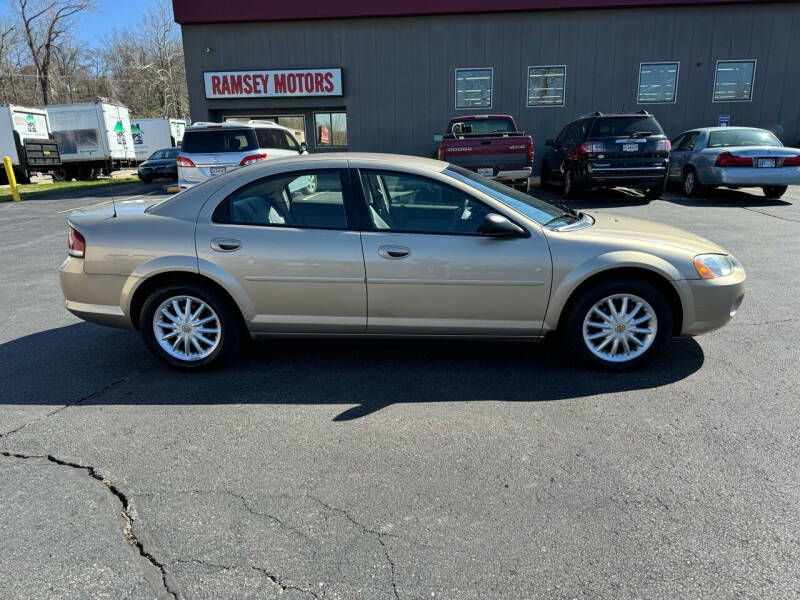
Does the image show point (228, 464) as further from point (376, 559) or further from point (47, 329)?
point (47, 329)

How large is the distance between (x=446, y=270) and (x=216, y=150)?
8.55m

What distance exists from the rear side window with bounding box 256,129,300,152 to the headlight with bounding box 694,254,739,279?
906 cm

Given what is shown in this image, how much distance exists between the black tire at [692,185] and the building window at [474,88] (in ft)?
25.0

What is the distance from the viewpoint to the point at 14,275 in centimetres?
733

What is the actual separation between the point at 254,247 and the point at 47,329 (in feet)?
Answer: 8.44

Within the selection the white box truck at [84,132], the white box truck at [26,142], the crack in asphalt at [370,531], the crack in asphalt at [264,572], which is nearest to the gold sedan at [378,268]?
the crack in asphalt at [370,531]

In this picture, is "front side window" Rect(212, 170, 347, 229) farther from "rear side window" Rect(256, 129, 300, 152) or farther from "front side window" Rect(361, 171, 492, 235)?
"rear side window" Rect(256, 129, 300, 152)

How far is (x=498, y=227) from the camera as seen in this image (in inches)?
150

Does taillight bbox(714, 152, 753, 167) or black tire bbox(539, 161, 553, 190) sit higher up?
taillight bbox(714, 152, 753, 167)

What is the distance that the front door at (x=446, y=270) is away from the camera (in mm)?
3861

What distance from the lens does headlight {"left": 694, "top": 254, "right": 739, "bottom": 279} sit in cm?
390

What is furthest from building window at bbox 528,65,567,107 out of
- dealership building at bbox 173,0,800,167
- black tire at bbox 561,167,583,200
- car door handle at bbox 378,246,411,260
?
car door handle at bbox 378,246,411,260

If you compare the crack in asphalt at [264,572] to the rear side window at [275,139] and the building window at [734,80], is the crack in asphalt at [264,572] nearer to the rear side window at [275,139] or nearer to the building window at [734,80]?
the rear side window at [275,139]

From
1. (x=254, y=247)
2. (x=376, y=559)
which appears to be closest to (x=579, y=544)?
(x=376, y=559)
